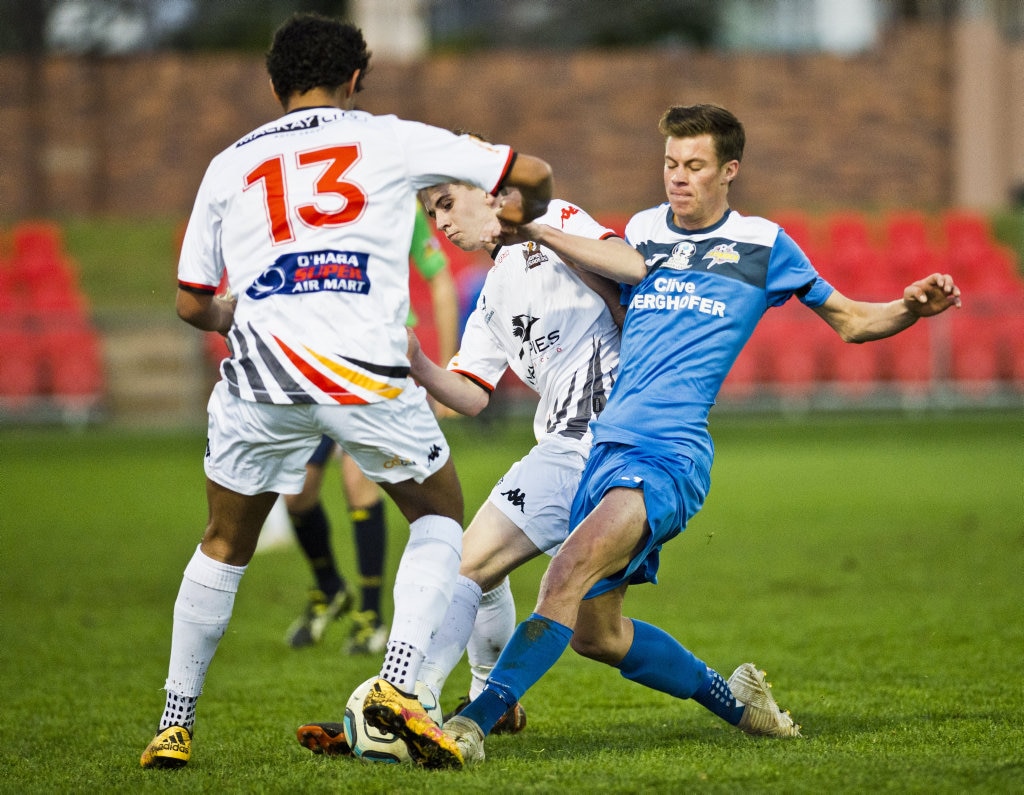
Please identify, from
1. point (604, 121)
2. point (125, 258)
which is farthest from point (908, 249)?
point (125, 258)

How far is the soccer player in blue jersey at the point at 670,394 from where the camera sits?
4109mm

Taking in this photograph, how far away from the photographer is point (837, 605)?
7.30 m

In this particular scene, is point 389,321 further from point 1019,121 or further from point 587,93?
point 1019,121

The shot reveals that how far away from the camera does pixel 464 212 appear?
4230 millimetres

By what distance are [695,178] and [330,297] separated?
4.43 ft

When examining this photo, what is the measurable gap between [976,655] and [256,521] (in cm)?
343

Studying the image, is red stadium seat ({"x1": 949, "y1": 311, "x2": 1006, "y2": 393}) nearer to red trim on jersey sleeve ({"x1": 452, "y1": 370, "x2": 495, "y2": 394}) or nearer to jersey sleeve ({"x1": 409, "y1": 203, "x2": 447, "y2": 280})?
jersey sleeve ({"x1": 409, "y1": 203, "x2": 447, "y2": 280})

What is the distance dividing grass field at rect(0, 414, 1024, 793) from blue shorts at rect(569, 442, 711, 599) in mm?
622

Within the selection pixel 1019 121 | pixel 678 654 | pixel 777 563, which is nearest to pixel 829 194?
pixel 1019 121

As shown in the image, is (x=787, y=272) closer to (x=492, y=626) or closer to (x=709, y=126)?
(x=709, y=126)

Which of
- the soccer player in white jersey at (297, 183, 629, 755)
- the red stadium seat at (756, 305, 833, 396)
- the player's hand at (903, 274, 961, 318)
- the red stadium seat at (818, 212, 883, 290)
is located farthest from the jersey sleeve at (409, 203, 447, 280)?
the red stadium seat at (818, 212, 883, 290)

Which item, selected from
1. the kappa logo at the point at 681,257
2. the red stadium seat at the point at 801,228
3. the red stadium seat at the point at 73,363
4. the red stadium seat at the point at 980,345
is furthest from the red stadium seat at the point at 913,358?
the kappa logo at the point at 681,257

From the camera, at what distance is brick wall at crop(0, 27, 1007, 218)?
987 inches

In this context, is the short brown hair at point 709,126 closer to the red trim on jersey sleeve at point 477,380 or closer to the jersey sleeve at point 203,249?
the red trim on jersey sleeve at point 477,380
